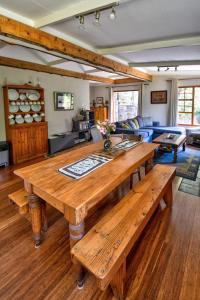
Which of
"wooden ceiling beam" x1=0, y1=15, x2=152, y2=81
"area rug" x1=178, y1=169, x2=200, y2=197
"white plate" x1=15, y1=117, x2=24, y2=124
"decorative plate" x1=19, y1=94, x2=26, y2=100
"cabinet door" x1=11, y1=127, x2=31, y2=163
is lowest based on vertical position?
"area rug" x1=178, y1=169, x2=200, y2=197

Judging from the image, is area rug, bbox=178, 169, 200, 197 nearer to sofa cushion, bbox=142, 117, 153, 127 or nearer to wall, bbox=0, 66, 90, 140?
sofa cushion, bbox=142, 117, 153, 127

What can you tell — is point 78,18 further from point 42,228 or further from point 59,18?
point 42,228

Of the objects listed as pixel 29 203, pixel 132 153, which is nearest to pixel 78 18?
pixel 132 153

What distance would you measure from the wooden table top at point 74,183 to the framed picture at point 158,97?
6.24 meters

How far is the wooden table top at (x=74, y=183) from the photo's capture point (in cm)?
142

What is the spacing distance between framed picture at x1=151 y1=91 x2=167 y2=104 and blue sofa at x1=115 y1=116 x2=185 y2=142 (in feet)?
3.26

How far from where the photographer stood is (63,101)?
6.33 metres

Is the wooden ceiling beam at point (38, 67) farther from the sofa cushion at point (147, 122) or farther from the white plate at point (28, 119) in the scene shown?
the sofa cushion at point (147, 122)

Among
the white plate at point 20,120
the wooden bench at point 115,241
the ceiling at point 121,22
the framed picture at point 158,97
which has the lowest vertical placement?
the wooden bench at point 115,241

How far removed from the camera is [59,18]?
2.52 m

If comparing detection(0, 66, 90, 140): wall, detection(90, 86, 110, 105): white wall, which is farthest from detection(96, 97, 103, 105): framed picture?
detection(0, 66, 90, 140): wall

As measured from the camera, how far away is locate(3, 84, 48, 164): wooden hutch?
4.52 metres

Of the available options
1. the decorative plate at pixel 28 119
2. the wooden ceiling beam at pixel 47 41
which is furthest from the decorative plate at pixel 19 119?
the wooden ceiling beam at pixel 47 41

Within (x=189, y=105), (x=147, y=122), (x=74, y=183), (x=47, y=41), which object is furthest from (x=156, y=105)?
(x=74, y=183)
